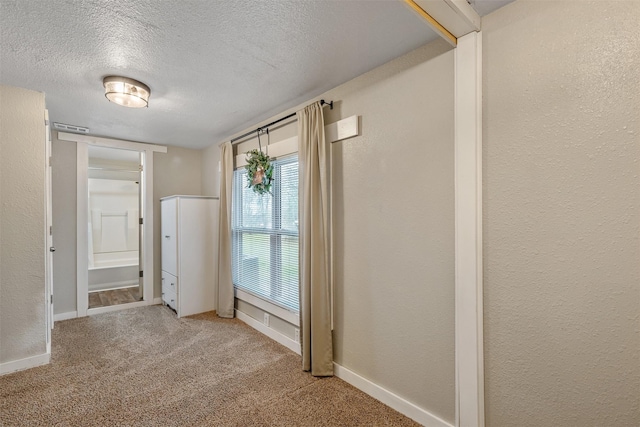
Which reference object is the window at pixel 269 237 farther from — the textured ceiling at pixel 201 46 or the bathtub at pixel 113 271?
the bathtub at pixel 113 271

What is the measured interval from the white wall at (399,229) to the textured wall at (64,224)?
11.1 feet

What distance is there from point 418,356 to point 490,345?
467 mm

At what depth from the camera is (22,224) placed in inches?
96.0

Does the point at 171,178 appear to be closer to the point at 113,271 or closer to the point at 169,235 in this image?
the point at 169,235

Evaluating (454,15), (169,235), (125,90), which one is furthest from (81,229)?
(454,15)

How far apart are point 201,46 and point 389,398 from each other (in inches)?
99.5

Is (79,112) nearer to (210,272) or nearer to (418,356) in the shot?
(210,272)

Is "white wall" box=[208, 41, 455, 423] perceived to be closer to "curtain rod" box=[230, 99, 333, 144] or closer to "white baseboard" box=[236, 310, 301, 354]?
"curtain rod" box=[230, 99, 333, 144]

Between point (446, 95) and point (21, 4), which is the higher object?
point (21, 4)

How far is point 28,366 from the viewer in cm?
244

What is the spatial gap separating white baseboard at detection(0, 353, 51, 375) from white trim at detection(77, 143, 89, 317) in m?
1.31

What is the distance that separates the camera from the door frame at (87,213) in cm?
367

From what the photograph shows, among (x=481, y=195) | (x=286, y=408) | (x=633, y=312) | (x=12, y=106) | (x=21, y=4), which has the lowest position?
(x=286, y=408)

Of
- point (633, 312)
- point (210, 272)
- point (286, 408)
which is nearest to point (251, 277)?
point (210, 272)
